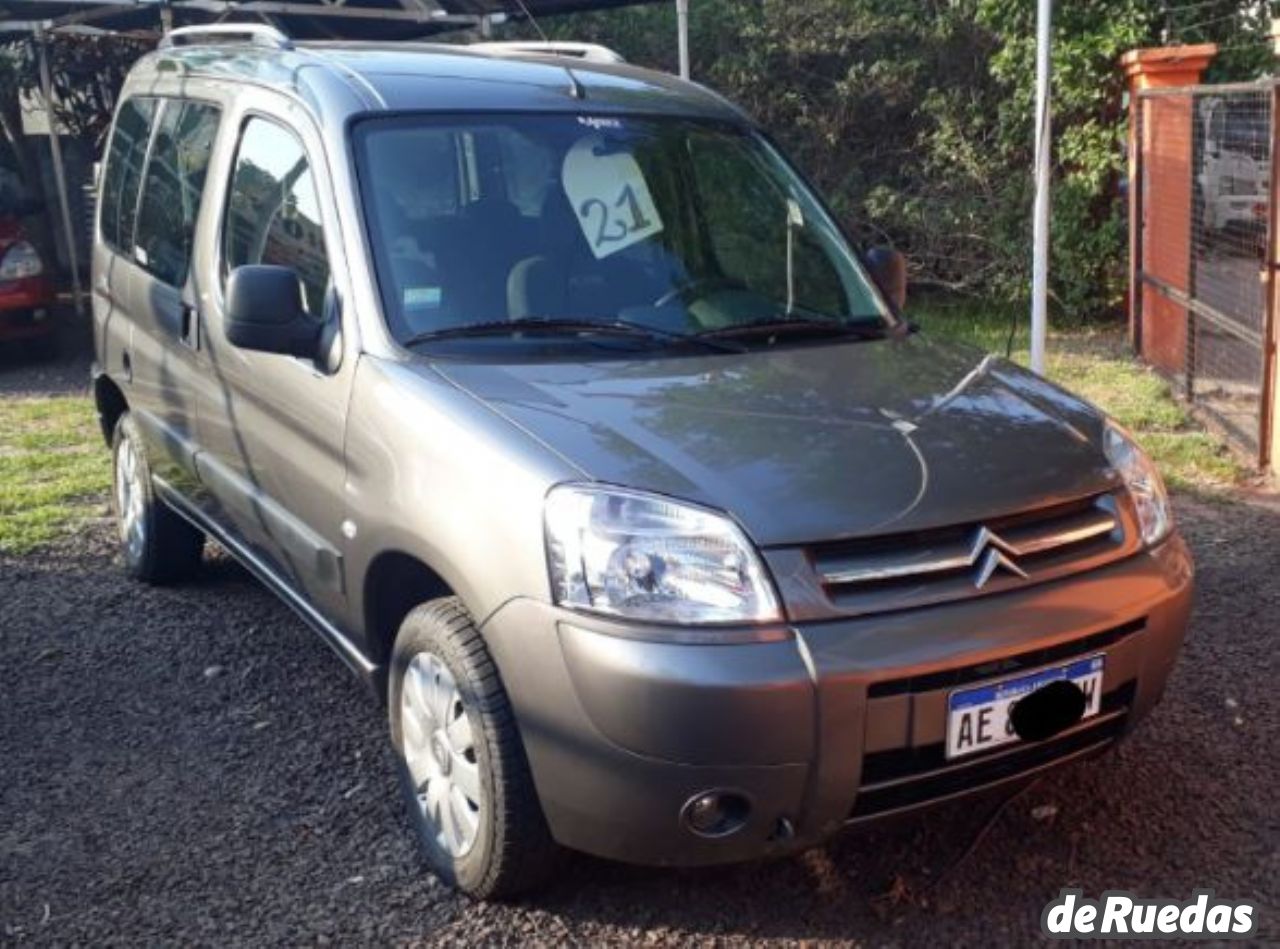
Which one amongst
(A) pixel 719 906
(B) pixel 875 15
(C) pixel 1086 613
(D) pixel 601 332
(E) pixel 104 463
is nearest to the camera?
(C) pixel 1086 613

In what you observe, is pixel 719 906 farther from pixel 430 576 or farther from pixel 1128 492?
pixel 1128 492

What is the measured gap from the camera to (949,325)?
11.1m

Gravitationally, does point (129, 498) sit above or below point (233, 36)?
below

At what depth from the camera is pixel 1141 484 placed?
3.51m

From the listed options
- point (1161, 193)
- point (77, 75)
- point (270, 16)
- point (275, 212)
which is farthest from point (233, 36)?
point (77, 75)

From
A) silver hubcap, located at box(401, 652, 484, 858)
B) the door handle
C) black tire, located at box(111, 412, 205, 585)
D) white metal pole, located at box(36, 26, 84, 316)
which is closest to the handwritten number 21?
silver hubcap, located at box(401, 652, 484, 858)

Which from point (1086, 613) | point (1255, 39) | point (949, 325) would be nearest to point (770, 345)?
point (1086, 613)

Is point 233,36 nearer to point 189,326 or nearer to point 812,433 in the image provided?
point 189,326

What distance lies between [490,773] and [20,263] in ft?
28.7

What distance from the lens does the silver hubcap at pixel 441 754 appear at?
10.7 feet

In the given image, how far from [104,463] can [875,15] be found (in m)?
7.47

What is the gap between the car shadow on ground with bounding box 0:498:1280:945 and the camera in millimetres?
3275

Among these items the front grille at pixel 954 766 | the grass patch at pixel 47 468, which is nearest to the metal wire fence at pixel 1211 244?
the front grille at pixel 954 766

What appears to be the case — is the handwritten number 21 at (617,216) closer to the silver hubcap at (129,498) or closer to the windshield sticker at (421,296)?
the windshield sticker at (421,296)
